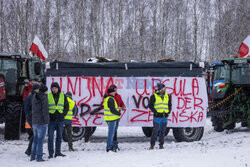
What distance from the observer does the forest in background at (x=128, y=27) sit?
26.5m

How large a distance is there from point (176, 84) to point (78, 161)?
4.57 meters

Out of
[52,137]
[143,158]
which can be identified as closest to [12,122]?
[52,137]

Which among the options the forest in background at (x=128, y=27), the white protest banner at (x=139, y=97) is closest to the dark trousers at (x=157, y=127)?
the white protest banner at (x=139, y=97)

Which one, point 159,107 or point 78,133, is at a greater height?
point 159,107

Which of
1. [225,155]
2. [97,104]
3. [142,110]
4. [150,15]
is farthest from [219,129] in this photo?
[150,15]

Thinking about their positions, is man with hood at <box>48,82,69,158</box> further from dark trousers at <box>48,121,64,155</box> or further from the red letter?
the red letter

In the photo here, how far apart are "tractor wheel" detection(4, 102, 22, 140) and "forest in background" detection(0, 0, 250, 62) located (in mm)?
13294

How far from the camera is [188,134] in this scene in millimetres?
11633

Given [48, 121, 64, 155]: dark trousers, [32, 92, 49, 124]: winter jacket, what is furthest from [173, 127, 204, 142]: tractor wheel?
[32, 92, 49, 124]: winter jacket

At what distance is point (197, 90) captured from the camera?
1158cm

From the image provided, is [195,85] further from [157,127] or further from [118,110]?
[118,110]

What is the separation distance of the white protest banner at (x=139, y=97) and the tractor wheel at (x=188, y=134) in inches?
7.5

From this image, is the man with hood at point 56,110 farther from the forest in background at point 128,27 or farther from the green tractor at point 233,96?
the forest in background at point 128,27

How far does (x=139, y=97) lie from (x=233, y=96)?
449 centimetres
